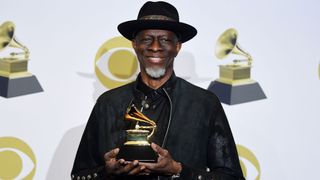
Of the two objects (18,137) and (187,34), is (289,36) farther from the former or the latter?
(18,137)

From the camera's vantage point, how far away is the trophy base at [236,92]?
2.88 metres

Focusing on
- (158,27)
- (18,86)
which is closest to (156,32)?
(158,27)

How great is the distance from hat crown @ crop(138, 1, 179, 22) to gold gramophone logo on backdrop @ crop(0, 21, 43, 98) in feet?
2.58

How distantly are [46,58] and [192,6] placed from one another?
74 centimetres

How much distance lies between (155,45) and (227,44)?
2.44 feet

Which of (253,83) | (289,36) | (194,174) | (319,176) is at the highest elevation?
(289,36)

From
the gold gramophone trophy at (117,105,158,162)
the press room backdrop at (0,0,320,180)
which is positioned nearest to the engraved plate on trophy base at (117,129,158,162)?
the gold gramophone trophy at (117,105,158,162)

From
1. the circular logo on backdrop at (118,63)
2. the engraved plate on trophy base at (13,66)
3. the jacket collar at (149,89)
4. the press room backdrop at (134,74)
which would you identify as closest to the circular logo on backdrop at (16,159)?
the press room backdrop at (134,74)

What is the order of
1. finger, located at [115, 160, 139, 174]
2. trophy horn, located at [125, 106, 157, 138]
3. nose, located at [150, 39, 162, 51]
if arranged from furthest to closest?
nose, located at [150, 39, 162, 51]
trophy horn, located at [125, 106, 157, 138]
finger, located at [115, 160, 139, 174]

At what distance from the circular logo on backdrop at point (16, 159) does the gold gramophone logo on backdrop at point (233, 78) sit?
917 millimetres

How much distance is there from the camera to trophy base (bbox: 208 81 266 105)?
2.88 metres

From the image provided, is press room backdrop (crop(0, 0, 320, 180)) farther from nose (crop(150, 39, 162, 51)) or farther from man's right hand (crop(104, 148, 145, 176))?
man's right hand (crop(104, 148, 145, 176))

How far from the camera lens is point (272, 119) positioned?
114 inches

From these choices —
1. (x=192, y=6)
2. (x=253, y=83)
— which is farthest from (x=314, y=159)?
(x=192, y=6)
